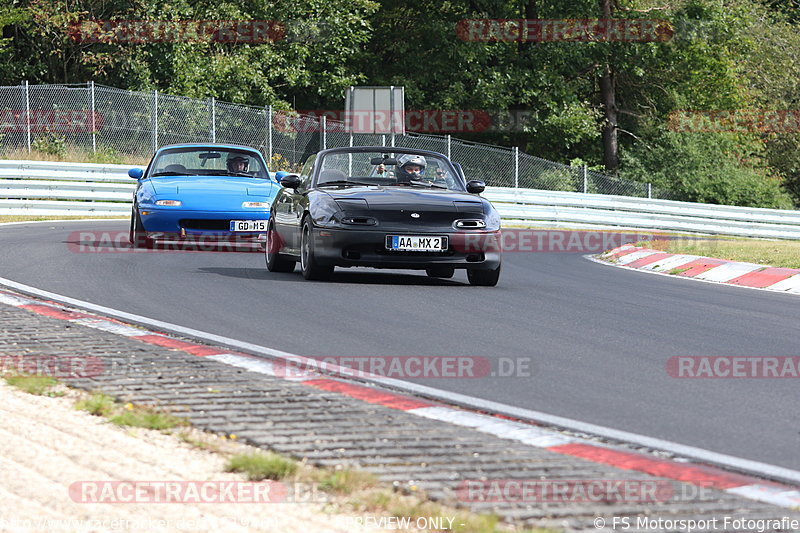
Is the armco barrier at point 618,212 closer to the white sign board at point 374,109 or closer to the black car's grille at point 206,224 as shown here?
the white sign board at point 374,109

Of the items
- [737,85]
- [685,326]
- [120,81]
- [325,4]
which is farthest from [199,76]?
[685,326]

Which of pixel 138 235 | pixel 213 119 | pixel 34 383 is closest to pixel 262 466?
pixel 34 383

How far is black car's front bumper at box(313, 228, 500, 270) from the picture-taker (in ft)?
39.2

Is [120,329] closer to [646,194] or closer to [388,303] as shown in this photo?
[388,303]

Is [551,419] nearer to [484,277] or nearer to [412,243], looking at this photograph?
[412,243]

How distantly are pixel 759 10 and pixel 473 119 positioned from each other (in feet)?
59.1

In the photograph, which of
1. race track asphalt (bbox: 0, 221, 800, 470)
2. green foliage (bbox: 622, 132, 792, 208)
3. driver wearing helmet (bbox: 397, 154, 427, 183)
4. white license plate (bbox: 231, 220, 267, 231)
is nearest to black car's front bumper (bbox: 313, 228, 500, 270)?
race track asphalt (bbox: 0, 221, 800, 470)

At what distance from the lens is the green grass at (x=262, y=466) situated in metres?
4.70

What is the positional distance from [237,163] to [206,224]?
175 cm

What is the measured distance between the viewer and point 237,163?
17125 millimetres

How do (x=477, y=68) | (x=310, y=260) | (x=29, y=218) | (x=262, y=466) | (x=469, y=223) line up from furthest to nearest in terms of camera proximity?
(x=477, y=68)
(x=29, y=218)
(x=310, y=260)
(x=469, y=223)
(x=262, y=466)

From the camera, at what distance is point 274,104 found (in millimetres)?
39906

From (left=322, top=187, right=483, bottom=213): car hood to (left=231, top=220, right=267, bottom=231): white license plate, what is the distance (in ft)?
9.99

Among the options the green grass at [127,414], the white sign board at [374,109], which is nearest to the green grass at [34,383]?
the green grass at [127,414]
